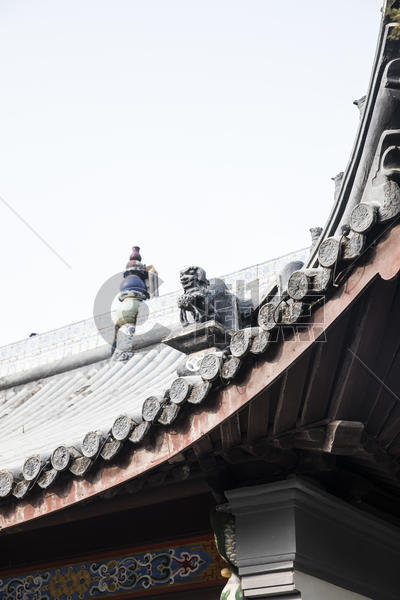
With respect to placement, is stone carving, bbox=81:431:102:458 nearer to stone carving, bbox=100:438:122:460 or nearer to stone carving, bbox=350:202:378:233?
stone carving, bbox=100:438:122:460

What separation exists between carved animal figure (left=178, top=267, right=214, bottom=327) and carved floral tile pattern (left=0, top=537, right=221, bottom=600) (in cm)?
159

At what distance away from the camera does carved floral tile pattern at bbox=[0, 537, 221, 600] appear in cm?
481

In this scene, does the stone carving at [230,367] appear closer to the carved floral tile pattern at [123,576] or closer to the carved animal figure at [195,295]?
the carved floral tile pattern at [123,576]

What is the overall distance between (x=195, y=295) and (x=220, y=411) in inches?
87.1

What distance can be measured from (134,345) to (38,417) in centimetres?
144

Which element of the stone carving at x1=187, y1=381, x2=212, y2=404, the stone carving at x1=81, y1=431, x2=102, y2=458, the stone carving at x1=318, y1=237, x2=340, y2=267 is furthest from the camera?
the stone carving at x1=81, y1=431, x2=102, y2=458

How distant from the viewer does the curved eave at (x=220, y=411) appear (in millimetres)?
3336

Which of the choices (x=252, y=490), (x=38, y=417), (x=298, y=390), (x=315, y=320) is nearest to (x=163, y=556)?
(x=252, y=490)

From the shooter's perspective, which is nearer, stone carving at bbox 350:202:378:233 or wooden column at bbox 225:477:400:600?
stone carving at bbox 350:202:378:233

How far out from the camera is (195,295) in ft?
19.3

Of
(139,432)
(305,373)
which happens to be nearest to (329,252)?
(305,373)

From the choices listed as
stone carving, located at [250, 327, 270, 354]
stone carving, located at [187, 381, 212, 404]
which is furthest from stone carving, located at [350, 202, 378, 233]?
stone carving, located at [187, 381, 212, 404]

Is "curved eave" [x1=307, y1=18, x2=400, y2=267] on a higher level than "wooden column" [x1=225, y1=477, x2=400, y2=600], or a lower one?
higher

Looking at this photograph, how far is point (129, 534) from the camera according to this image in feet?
16.6
